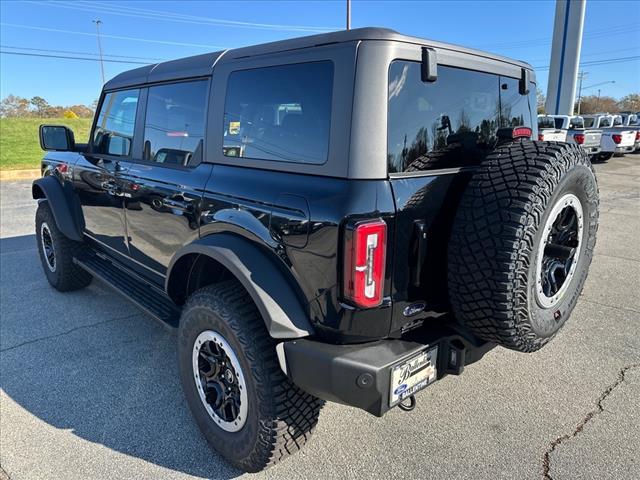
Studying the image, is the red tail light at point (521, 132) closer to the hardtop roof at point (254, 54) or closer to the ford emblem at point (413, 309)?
the hardtop roof at point (254, 54)

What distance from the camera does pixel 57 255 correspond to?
14.4 ft

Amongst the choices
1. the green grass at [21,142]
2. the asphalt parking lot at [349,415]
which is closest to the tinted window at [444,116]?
the asphalt parking lot at [349,415]

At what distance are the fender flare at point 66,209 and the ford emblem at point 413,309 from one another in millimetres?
3353

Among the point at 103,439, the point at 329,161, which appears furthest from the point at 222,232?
the point at 103,439

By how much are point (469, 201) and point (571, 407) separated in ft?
5.31

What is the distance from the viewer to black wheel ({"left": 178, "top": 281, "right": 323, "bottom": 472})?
6.74ft

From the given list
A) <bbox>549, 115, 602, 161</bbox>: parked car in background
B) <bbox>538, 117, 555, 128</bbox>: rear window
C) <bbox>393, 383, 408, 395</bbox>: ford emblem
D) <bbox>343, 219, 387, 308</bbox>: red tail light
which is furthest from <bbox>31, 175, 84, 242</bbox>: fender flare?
<bbox>549, 115, 602, 161</bbox>: parked car in background

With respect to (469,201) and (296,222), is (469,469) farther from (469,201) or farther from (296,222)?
(296,222)

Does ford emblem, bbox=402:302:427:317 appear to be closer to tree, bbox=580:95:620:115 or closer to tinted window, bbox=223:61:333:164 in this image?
tinted window, bbox=223:61:333:164

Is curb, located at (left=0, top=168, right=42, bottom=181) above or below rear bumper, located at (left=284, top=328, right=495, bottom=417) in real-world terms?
above

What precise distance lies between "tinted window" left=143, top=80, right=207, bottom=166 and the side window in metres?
0.30

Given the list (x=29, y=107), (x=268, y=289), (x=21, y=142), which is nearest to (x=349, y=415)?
(x=268, y=289)

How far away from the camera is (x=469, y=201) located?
195 centimetres

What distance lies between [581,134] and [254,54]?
52.4 ft
